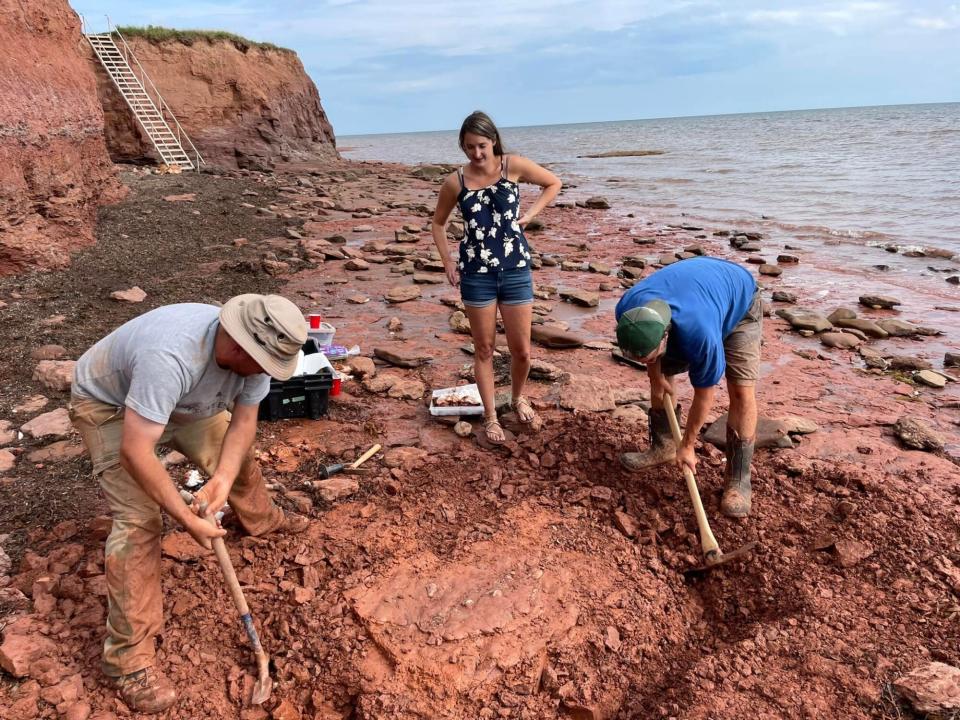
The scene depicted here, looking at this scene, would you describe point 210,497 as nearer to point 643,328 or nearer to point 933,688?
point 643,328

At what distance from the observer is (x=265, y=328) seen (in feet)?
7.53

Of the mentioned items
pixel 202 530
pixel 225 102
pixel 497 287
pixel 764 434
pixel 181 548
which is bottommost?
pixel 764 434

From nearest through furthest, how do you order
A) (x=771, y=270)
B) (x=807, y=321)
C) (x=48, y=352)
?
(x=48, y=352) < (x=807, y=321) < (x=771, y=270)

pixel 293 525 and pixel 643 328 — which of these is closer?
pixel 643 328

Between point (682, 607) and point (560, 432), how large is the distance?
144 cm

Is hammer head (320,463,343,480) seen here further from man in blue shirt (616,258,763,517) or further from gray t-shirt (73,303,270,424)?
man in blue shirt (616,258,763,517)

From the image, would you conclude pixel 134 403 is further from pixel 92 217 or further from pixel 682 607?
pixel 92 217

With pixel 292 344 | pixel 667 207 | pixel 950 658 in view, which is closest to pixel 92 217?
pixel 292 344

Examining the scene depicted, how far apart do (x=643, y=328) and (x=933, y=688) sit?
5.48 ft

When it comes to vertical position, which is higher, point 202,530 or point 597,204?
point 202,530

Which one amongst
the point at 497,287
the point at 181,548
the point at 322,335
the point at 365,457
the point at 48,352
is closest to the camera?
the point at 181,548

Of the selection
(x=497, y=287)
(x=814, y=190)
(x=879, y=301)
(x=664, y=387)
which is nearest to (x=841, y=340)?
(x=879, y=301)

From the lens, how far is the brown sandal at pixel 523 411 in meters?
4.44

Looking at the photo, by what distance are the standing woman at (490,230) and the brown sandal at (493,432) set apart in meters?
0.41
